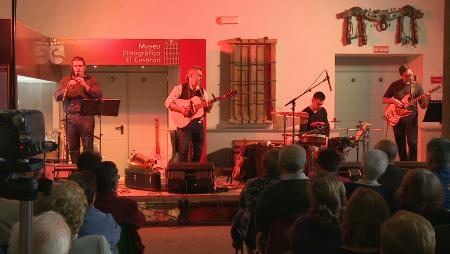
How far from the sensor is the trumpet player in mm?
8508

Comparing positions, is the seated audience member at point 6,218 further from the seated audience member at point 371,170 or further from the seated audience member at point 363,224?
the seated audience member at point 371,170

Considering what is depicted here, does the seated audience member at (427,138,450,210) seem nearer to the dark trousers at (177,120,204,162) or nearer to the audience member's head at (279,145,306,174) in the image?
the audience member's head at (279,145,306,174)

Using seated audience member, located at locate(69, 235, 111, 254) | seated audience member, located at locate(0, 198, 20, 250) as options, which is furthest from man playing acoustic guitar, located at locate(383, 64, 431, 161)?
seated audience member, located at locate(69, 235, 111, 254)

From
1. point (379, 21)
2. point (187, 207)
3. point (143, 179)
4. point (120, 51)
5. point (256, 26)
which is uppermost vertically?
point (379, 21)

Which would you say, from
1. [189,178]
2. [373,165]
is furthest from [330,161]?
[189,178]

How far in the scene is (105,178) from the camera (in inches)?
169

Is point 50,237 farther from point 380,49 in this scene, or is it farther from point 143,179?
point 380,49

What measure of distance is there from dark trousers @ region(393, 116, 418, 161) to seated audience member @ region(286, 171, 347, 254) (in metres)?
6.38

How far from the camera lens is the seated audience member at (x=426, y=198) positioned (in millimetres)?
3500

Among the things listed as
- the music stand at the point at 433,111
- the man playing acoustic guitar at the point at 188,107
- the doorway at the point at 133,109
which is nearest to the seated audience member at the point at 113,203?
the man playing acoustic guitar at the point at 188,107

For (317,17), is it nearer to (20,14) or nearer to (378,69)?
(378,69)

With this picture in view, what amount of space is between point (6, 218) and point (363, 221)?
6.32 ft

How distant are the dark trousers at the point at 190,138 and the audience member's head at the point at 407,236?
262 inches

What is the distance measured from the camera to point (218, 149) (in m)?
10.9
